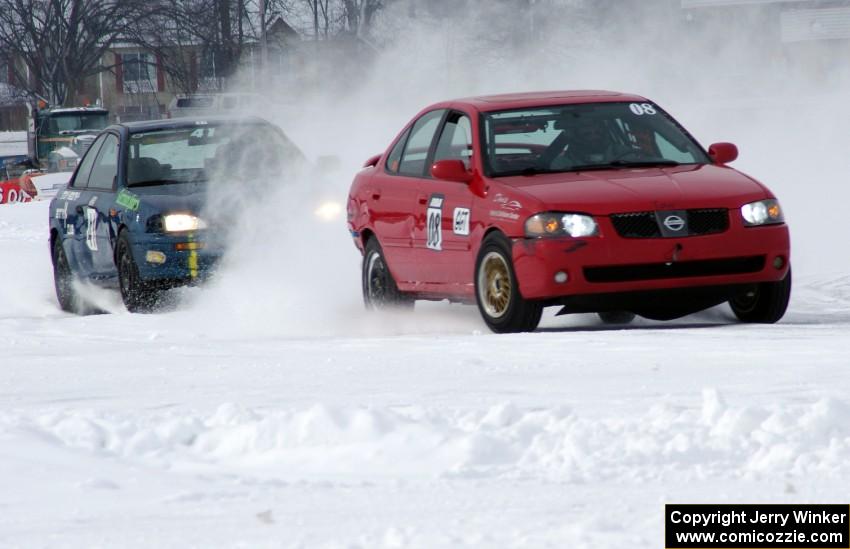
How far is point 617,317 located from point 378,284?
4.83 feet

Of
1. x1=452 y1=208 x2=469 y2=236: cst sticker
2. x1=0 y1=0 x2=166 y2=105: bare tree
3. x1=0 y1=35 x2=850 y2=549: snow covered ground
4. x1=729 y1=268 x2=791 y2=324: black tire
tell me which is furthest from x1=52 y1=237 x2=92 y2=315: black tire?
x1=0 y1=0 x2=166 y2=105: bare tree

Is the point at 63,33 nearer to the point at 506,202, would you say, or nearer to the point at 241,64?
the point at 241,64

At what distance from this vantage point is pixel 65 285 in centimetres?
1245

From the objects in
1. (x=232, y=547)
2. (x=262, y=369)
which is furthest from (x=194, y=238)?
(x=232, y=547)

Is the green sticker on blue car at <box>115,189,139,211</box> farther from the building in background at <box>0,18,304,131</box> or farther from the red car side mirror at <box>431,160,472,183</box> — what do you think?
the building in background at <box>0,18,304,131</box>

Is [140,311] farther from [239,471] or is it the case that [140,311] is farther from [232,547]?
[232,547]

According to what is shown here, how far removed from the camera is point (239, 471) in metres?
4.72

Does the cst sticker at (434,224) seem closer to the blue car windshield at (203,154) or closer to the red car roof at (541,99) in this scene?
the red car roof at (541,99)

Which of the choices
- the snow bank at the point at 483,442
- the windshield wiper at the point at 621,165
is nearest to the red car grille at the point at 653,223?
the windshield wiper at the point at 621,165

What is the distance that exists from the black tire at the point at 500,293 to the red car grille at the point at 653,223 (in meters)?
0.54

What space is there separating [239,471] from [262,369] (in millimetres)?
1818

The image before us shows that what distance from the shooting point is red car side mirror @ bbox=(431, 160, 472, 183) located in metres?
8.30

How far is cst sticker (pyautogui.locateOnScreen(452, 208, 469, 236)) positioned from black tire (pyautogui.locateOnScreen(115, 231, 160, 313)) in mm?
3049

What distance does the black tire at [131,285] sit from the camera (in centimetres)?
1080
